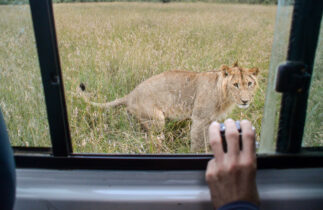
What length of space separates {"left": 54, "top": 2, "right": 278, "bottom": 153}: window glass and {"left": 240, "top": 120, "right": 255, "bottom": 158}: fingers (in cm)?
85

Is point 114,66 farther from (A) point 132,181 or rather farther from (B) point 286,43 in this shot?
(B) point 286,43

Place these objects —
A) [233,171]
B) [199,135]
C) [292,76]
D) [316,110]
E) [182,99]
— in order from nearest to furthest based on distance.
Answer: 1. [233,171]
2. [292,76]
3. [316,110]
4. [199,135]
5. [182,99]

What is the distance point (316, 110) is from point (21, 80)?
977 mm

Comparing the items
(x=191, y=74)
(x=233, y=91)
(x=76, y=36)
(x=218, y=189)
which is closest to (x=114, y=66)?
(x=76, y=36)

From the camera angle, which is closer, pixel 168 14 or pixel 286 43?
pixel 286 43

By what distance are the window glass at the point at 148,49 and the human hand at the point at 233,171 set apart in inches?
34.2

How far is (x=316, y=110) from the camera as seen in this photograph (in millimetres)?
881

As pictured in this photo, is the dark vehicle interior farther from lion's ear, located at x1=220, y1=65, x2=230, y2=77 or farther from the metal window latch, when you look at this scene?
lion's ear, located at x1=220, y1=65, x2=230, y2=77

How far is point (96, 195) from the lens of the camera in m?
0.89

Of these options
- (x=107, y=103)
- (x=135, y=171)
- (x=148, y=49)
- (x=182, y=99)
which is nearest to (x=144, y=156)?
(x=135, y=171)

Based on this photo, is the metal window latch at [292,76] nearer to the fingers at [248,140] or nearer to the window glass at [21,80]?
the fingers at [248,140]

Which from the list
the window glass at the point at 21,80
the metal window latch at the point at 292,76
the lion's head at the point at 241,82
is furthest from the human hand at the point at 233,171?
the lion's head at the point at 241,82

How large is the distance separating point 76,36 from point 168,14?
0.70 meters

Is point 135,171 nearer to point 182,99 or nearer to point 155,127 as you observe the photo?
point 155,127
